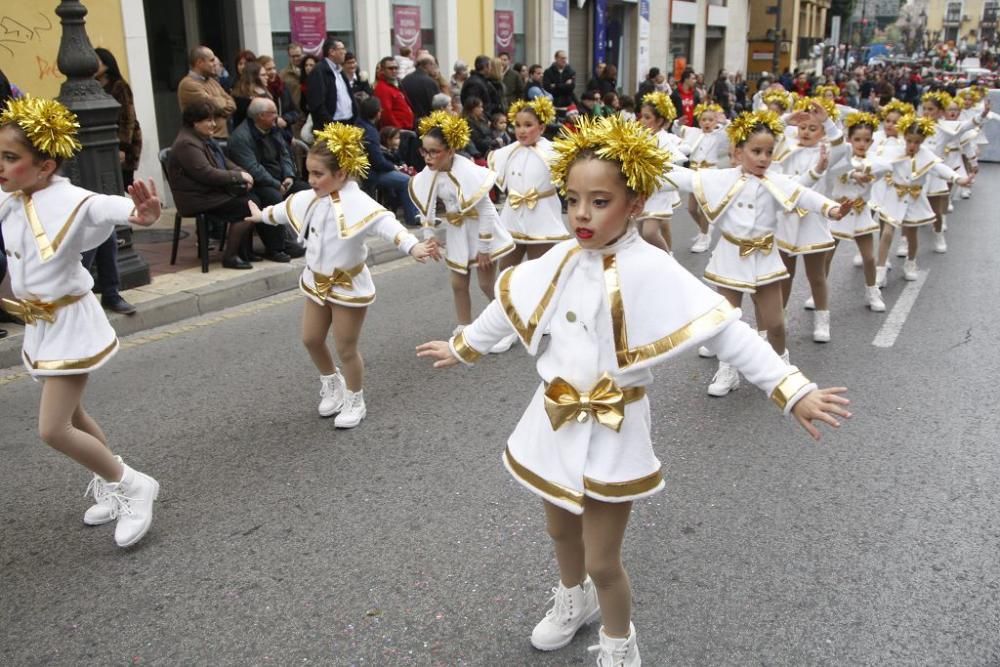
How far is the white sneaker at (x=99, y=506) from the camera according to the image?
166 inches

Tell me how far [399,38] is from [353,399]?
1258cm

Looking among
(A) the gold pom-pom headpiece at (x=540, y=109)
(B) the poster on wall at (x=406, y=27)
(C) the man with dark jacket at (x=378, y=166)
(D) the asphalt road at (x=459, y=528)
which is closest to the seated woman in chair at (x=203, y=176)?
(C) the man with dark jacket at (x=378, y=166)

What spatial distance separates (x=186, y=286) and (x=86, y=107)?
1726mm

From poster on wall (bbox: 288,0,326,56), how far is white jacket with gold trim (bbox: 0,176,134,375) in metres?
11.1

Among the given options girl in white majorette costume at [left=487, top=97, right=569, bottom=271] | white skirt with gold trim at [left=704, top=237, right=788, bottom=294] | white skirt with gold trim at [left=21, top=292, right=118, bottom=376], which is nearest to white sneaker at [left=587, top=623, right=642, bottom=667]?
white skirt with gold trim at [left=21, top=292, right=118, bottom=376]

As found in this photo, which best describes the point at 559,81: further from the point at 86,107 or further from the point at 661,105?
the point at 86,107

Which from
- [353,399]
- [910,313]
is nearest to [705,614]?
[353,399]

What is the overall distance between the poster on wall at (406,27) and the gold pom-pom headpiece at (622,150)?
1441 centimetres

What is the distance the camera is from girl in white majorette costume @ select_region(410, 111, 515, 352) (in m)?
6.62

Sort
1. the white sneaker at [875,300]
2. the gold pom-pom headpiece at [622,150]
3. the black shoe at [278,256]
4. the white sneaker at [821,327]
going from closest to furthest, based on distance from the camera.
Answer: the gold pom-pom headpiece at [622,150]
the white sneaker at [821,327]
the white sneaker at [875,300]
the black shoe at [278,256]

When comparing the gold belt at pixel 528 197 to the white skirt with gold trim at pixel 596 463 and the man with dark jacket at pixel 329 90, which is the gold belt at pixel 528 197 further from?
the man with dark jacket at pixel 329 90

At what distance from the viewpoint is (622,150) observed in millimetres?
2855

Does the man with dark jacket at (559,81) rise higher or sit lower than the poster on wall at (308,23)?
lower

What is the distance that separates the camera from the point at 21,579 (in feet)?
12.8
